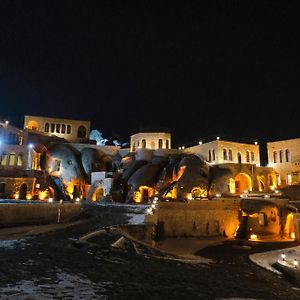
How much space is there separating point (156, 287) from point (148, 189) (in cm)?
3710

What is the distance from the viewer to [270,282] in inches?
565

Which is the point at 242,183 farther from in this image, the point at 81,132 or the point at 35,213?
the point at 81,132

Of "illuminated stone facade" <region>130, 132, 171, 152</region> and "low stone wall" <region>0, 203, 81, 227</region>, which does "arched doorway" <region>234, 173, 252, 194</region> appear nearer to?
"illuminated stone facade" <region>130, 132, 171, 152</region>

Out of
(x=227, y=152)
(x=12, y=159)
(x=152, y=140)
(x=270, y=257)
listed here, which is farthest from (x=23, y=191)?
(x=227, y=152)

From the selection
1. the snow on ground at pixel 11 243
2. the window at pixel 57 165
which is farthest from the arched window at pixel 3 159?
the snow on ground at pixel 11 243

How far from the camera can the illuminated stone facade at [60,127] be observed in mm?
61344

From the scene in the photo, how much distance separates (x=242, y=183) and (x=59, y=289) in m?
42.9

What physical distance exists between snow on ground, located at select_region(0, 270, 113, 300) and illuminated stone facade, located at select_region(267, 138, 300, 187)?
46214 millimetres

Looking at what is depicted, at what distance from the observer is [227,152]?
5119cm

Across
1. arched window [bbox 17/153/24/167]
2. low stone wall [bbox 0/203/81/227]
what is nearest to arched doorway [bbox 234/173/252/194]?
low stone wall [bbox 0/203/81/227]

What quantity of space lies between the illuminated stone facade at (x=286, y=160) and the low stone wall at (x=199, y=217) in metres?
22.8

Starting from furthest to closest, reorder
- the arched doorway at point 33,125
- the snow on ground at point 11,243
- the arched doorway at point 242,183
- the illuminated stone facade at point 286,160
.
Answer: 1. the arched doorway at point 33,125
2. the illuminated stone facade at point 286,160
3. the arched doorway at point 242,183
4. the snow on ground at point 11,243

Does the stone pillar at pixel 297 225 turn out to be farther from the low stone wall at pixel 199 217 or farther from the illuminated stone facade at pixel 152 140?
the illuminated stone facade at pixel 152 140

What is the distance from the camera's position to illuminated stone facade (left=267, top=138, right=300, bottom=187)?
48.1 metres
